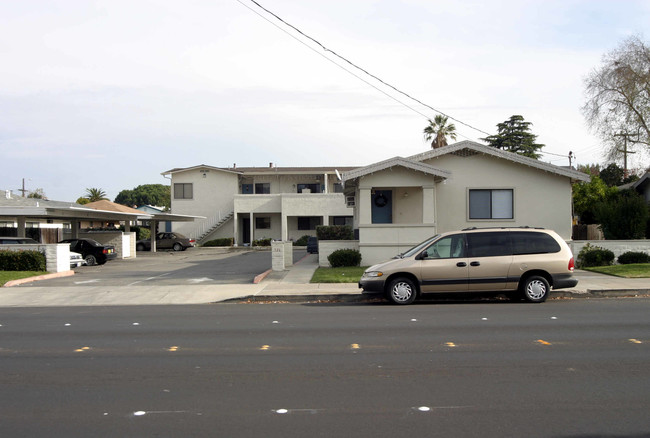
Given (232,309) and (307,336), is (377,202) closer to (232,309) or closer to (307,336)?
Answer: (232,309)

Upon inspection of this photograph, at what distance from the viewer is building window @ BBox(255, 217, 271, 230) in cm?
4953

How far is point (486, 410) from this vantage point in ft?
19.3

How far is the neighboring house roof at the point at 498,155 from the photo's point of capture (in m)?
22.9

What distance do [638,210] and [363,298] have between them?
1372 centimetres

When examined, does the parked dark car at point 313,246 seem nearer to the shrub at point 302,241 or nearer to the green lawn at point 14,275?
the green lawn at point 14,275

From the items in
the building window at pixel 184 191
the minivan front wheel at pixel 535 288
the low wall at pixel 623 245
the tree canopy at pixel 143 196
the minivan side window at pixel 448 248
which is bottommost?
the minivan front wheel at pixel 535 288

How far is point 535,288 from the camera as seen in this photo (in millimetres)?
13898

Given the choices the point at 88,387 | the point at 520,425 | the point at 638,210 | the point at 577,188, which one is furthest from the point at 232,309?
the point at 577,188

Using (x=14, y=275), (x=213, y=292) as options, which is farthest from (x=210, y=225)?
(x=213, y=292)

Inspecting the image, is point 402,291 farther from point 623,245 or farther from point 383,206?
point 623,245

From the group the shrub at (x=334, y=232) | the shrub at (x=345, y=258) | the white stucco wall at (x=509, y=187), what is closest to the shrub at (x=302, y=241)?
the shrub at (x=334, y=232)

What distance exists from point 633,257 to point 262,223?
32460 millimetres

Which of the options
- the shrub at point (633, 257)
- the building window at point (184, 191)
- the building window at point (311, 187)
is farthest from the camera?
the building window at point (311, 187)

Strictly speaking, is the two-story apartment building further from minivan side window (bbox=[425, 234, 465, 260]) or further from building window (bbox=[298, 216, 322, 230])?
minivan side window (bbox=[425, 234, 465, 260])
